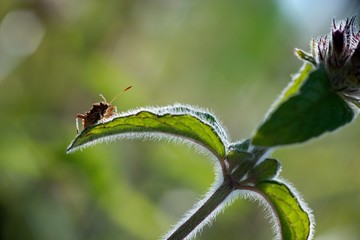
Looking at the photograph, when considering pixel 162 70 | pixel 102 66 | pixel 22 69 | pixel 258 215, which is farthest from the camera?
pixel 162 70

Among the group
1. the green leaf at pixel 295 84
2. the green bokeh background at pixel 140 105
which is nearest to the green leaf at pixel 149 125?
the green leaf at pixel 295 84

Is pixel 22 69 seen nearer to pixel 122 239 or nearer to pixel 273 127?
pixel 122 239

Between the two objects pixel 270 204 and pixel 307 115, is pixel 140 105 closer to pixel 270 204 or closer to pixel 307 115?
pixel 270 204

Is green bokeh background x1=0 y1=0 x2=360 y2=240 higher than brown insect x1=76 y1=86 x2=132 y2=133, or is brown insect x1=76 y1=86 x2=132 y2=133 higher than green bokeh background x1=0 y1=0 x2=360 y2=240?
green bokeh background x1=0 y1=0 x2=360 y2=240

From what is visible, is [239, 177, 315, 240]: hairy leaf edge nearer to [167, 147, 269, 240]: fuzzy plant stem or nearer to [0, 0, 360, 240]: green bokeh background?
[167, 147, 269, 240]: fuzzy plant stem

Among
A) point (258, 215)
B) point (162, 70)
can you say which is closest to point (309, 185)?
point (258, 215)

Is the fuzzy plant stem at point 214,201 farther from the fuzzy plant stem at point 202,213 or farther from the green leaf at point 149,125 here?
the green leaf at point 149,125

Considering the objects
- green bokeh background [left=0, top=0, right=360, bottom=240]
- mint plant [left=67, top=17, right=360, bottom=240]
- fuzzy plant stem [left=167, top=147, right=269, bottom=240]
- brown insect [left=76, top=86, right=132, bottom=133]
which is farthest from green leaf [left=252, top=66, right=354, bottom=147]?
green bokeh background [left=0, top=0, right=360, bottom=240]
